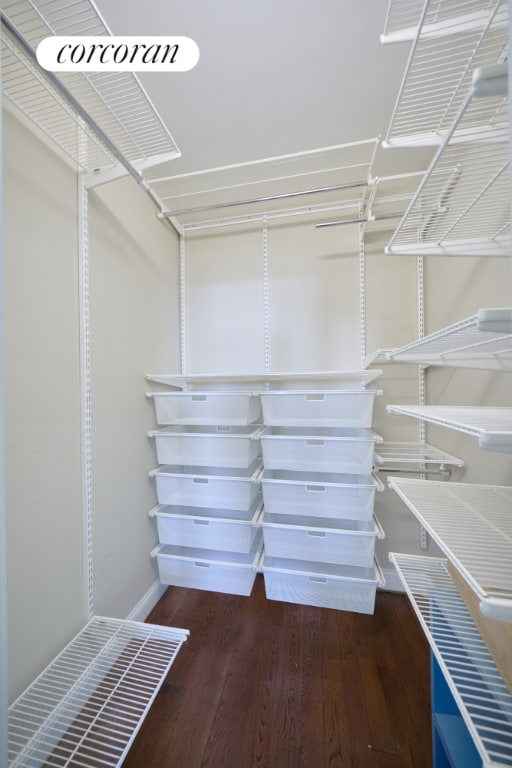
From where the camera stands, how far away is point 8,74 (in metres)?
0.76

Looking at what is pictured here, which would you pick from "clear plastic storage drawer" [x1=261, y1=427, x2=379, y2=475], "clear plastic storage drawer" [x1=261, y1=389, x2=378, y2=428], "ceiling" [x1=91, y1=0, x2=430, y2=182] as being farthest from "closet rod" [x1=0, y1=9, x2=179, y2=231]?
"clear plastic storage drawer" [x1=261, y1=427, x2=379, y2=475]

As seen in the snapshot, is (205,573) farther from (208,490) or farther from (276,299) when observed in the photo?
(276,299)

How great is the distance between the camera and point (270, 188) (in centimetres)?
161

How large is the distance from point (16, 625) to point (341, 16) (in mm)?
2115

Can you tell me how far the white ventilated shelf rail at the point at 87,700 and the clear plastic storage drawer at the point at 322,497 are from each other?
635mm

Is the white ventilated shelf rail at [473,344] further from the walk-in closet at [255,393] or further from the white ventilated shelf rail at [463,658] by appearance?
the white ventilated shelf rail at [463,658]

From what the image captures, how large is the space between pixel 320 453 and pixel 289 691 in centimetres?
88

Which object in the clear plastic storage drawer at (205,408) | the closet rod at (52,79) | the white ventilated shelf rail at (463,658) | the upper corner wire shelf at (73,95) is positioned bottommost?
the white ventilated shelf rail at (463,658)

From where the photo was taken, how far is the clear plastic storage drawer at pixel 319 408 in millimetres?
1315

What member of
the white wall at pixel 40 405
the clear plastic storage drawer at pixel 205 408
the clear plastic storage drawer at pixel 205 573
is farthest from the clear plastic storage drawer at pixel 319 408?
the white wall at pixel 40 405

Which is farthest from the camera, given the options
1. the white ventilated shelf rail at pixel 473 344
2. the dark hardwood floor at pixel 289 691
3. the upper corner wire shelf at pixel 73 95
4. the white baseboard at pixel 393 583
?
the white baseboard at pixel 393 583

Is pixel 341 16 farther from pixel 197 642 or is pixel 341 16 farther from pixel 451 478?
pixel 197 642

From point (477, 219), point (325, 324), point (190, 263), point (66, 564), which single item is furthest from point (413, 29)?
point (66, 564)

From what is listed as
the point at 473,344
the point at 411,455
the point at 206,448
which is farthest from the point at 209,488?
the point at 473,344
